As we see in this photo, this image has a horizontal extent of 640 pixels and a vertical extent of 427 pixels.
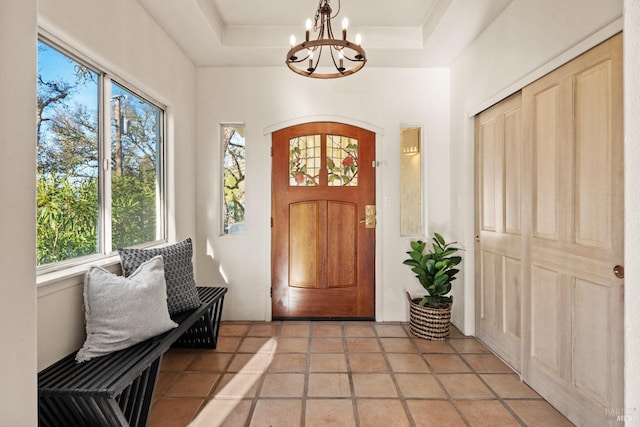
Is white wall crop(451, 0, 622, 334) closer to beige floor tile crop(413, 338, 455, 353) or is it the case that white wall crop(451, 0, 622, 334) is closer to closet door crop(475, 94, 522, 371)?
closet door crop(475, 94, 522, 371)

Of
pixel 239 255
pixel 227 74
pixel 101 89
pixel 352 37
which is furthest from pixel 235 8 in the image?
pixel 239 255

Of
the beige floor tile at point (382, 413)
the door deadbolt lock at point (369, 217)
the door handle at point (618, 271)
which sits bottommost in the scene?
the beige floor tile at point (382, 413)

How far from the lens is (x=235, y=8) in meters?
2.99

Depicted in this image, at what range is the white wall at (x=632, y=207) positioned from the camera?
2.74ft

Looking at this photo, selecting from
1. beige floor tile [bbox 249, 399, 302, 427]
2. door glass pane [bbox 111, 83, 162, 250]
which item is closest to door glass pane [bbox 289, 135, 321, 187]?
door glass pane [bbox 111, 83, 162, 250]

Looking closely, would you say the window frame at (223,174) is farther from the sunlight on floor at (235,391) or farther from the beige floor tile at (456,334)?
the beige floor tile at (456,334)

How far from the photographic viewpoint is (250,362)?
271cm

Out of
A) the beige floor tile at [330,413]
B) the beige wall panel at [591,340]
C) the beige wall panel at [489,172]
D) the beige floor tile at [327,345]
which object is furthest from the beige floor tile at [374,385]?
the beige wall panel at [489,172]

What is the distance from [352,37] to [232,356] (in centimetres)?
297

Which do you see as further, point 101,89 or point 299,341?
point 299,341

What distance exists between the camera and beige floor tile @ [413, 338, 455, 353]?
2.96 metres

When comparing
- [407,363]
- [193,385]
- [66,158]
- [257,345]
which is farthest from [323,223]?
[66,158]

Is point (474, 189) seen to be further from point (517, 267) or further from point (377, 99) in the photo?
point (377, 99)

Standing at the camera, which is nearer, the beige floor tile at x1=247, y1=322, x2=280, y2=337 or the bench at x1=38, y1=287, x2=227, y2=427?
the bench at x1=38, y1=287, x2=227, y2=427
